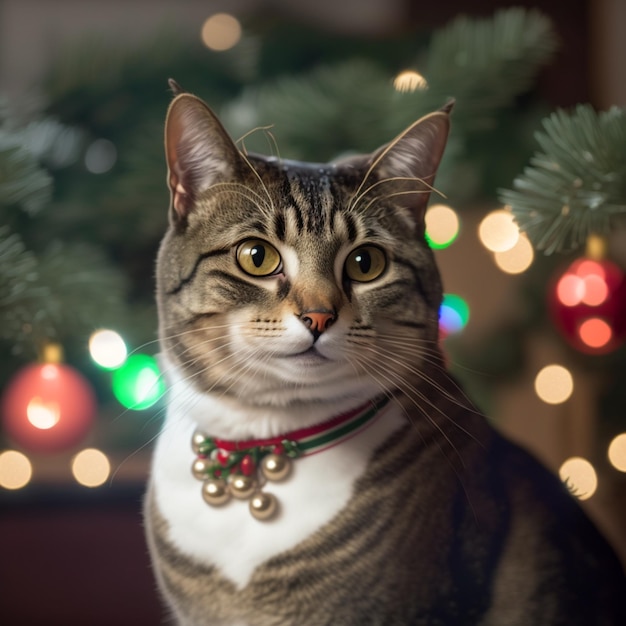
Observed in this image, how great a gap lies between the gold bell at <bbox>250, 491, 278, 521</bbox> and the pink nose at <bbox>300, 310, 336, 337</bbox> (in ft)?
0.41

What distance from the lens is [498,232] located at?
2.95ft

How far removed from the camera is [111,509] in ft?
4.02

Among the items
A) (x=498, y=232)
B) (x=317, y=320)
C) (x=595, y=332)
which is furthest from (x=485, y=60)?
(x=317, y=320)

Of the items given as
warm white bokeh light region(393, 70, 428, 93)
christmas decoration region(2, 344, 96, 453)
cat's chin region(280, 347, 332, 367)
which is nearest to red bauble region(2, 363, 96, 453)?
christmas decoration region(2, 344, 96, 453)

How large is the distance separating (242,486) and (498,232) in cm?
50

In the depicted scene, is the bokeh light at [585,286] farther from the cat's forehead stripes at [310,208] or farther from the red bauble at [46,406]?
the red bauble at [46,406]

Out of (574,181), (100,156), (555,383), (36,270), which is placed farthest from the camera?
(555,383)

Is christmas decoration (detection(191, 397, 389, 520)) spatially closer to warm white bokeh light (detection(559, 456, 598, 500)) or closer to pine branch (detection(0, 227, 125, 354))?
pine branch (detection(0, 227, 125, 354))

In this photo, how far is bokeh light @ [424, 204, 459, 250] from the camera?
2.80 feet

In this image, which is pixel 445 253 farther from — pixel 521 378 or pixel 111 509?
pixel 111 509

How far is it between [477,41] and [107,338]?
1.63 ft

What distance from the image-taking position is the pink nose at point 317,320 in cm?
50

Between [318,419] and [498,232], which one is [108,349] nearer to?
[318,419]

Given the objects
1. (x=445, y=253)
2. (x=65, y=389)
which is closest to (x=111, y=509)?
(x=65, y=389)
